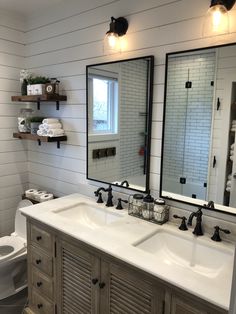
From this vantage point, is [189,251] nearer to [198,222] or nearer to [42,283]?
[198,222]

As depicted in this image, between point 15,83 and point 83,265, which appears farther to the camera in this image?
point 15,83

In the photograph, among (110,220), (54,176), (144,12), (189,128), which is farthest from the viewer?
(54,176)

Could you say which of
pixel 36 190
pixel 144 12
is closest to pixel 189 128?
pixel 144 12

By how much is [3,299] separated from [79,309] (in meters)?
1.11

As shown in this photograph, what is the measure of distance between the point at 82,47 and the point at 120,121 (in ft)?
2.44

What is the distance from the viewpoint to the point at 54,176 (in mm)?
2664

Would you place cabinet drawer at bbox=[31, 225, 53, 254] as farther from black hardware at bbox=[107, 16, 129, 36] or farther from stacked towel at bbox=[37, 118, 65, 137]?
black hardware at bbox=[107, 16, 129, 36]

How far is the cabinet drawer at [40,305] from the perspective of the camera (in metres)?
1.94

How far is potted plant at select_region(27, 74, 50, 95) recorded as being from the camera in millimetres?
2362

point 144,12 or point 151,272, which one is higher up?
point 144,12

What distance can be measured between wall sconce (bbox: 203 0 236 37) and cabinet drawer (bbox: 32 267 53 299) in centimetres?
198

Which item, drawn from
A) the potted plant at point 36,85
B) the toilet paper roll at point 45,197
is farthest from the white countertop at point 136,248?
the potted plant at point 36,85

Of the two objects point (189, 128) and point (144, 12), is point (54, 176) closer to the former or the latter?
point (189, 128)

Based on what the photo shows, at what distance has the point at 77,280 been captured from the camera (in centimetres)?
168
